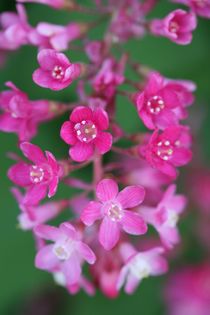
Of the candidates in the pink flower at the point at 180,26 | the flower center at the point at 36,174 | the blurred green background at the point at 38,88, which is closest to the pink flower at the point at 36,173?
the flower center at the point at 36,174

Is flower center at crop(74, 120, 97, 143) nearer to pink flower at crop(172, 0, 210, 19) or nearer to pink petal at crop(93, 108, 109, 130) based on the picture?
pink petal at crop(93, 108, 109, 130)

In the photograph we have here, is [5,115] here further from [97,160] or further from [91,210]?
[91,210]

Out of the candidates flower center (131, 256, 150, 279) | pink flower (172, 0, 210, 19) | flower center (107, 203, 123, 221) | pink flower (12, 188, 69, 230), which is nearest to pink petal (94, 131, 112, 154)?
flower center (107, 203, 123, 221)

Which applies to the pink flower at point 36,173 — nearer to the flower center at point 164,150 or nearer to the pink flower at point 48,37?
the flower center at point 164,150

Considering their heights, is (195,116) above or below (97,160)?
below

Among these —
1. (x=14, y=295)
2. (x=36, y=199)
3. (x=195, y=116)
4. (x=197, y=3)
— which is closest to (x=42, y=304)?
(x=14, y=295)
